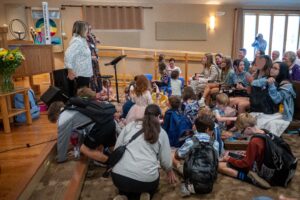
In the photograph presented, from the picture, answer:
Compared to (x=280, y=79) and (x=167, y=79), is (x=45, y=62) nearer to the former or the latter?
(x=167, y=79)

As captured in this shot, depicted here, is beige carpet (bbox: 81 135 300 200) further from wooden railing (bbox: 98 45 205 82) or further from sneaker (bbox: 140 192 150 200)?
wooden railing (bbox: 98 45 205 82)

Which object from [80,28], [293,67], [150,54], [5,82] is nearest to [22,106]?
[5,82]

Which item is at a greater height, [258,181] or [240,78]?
[240,78]

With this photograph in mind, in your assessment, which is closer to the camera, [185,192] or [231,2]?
[185,192]

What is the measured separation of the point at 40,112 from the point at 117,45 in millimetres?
3726

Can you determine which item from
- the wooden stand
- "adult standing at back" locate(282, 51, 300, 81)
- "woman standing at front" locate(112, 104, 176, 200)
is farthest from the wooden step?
"adult standing at back" locate(282, 51, 300, 81)

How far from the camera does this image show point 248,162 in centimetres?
212

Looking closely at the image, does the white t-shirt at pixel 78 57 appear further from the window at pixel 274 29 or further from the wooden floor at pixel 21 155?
the window at pixel 274 29

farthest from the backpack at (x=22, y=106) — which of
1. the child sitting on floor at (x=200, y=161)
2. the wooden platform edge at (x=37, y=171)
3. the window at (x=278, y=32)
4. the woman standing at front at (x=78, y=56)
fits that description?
the window at (x=278, y=32)

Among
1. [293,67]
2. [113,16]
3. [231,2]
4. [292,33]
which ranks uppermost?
[231,2]

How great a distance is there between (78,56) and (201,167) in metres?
1.96

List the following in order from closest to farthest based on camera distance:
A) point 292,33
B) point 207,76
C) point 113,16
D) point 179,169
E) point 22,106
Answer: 1. point 179,169
2. point 22,106
3. point 207,76
4. point 113,16
5. point 292,33

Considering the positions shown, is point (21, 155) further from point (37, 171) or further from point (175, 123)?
point (175, 123)

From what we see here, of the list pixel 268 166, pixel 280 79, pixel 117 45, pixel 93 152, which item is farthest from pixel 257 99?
pixel 117 45
